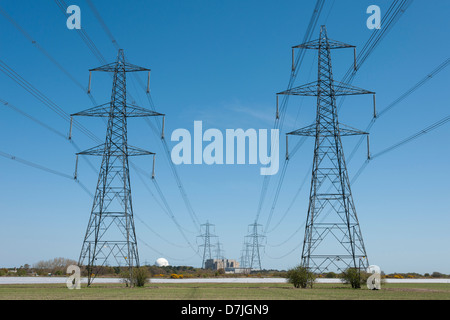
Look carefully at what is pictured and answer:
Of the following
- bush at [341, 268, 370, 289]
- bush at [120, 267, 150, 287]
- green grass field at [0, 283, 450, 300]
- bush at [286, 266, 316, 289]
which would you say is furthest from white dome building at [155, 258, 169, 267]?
green grass field at [0, 283, 450, 300]

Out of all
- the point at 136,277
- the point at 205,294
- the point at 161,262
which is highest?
the point at 136,277

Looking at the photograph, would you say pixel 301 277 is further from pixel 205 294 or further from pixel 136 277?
pixel 205 294

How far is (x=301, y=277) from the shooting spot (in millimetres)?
58469

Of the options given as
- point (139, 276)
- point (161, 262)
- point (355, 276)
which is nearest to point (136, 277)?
point (139, 276)

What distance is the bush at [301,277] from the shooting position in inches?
2269

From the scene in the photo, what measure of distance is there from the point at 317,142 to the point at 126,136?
70.2 ft

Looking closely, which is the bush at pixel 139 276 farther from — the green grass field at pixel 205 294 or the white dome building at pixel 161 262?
the white dome building at pixel 161 262

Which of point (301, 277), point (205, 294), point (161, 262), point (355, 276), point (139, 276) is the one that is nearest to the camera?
point (205, 294)

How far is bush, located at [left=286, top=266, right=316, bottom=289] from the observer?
57638mm

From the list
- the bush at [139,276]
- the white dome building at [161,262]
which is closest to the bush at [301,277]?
the bush at [139,276]
